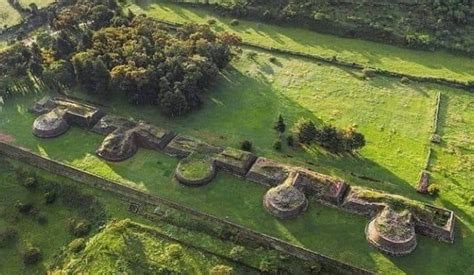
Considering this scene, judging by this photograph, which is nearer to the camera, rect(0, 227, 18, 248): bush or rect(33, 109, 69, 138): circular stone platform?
rect(0, 227, 18, 248): bush

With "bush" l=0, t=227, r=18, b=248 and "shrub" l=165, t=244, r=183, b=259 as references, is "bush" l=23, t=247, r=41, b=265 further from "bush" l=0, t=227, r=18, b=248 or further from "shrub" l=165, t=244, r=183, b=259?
"shrub" l=165, t=244, r=183, b=259

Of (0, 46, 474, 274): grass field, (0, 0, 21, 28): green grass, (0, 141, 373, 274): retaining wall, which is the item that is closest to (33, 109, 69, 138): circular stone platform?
(0, 46, 474, 274): grass field

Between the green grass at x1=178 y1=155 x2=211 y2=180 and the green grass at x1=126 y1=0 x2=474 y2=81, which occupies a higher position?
the green grass at x1=126 y1=0 x2=474 y2=81

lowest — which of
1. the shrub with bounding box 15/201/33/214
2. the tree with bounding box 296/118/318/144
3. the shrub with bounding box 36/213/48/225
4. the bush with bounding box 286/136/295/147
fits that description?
the shrub with bounding box 36/213/48/225

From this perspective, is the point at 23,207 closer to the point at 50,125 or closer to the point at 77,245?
the point at 77,245

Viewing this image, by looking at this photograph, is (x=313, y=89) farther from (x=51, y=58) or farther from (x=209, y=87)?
(x=51, y=58)
